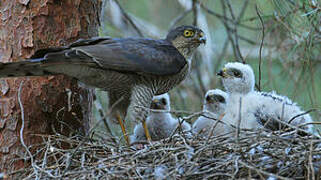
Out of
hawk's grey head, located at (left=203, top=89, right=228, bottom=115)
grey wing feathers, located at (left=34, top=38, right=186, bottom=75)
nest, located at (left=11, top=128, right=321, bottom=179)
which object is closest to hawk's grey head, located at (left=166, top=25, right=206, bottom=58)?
grey wing feathers, located at (left=34, top=38, right=186, bottom=75)

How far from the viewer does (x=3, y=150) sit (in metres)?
3.72

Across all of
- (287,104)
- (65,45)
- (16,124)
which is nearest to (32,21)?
(65,45)

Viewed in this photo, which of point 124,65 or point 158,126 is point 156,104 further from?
point 124,65

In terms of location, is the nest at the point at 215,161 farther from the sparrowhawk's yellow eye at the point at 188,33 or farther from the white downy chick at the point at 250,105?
the sparrowhawk's yellow eye at the point at 188,33

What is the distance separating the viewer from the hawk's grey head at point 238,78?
173 inches

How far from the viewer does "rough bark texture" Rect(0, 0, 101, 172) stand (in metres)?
3.75

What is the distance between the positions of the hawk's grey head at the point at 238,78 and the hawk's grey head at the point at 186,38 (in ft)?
1.22

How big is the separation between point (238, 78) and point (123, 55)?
114 cm

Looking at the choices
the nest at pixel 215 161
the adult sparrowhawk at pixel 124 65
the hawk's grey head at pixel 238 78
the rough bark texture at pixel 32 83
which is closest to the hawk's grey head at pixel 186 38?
the adult sparrowhawk at pixel 124 65

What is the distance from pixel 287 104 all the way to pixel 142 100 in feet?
4.21

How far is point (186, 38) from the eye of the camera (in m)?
4.56

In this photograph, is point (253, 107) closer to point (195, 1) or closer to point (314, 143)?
point (314, 143)

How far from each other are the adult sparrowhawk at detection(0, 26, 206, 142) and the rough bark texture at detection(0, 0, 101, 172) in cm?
22

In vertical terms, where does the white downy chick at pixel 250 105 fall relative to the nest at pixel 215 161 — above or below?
above
